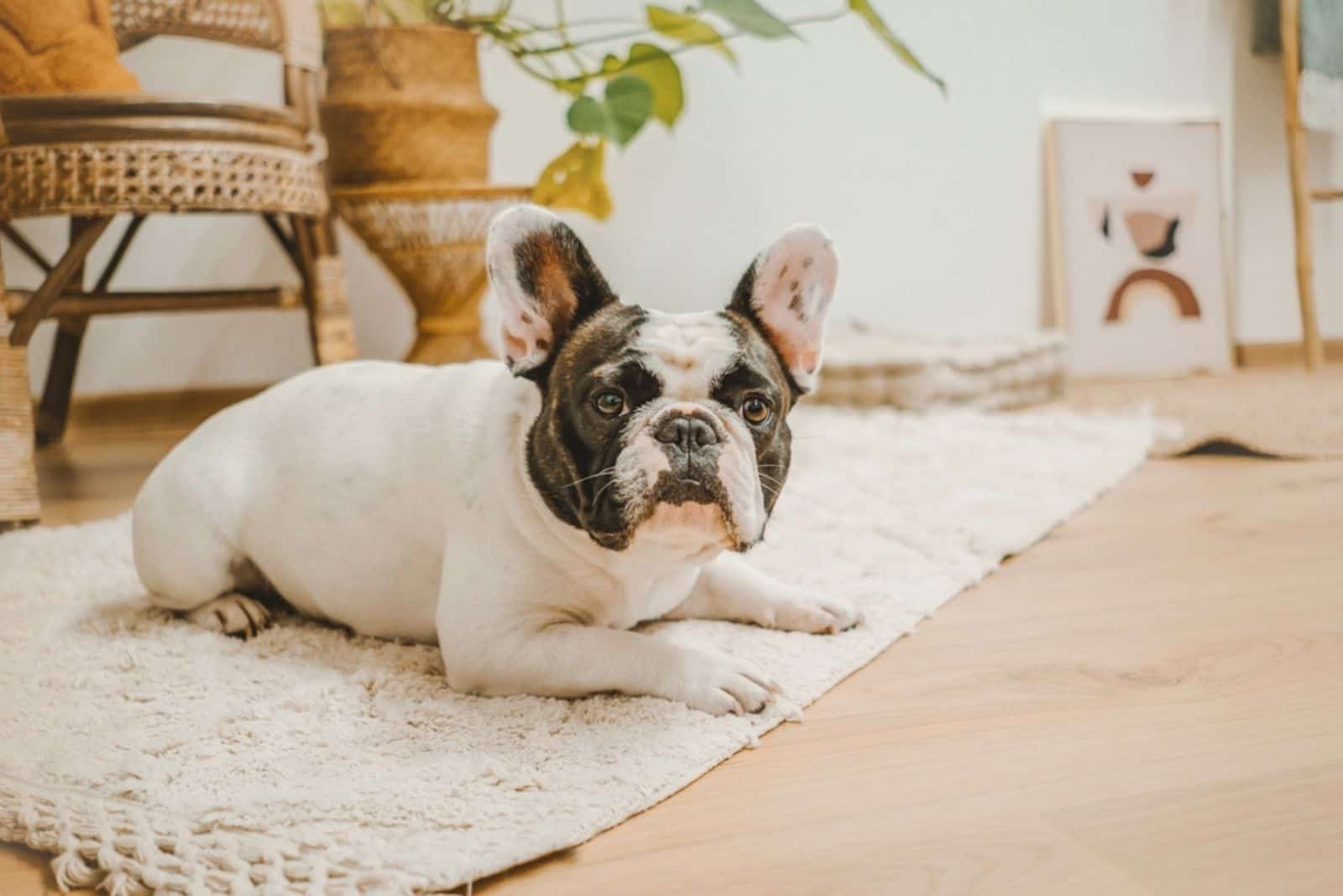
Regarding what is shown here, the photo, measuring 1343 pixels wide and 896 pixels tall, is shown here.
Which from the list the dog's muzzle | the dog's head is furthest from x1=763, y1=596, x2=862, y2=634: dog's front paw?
the dog's muzzle

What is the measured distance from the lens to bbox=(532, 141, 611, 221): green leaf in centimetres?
263

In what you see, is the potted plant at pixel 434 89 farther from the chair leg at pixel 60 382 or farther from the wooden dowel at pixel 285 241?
the chair leg at pixel 60 382

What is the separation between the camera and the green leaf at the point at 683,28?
2527mm

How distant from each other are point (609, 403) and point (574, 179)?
171 centimetres

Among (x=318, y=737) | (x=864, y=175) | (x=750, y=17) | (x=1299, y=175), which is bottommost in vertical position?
(x=318, y=737)

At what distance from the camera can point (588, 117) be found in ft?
7.97

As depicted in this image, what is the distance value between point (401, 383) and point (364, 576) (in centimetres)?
25

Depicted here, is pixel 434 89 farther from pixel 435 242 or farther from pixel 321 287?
pixel 321 287

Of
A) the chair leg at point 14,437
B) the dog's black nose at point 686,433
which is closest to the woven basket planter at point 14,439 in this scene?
the chair leg at point 14,437

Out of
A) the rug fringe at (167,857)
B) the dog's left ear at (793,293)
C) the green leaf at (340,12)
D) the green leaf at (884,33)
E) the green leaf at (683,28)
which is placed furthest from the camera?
the green leaf at (340,12)

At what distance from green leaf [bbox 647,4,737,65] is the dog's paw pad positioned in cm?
170

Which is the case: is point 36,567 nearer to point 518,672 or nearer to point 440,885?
point 518,672

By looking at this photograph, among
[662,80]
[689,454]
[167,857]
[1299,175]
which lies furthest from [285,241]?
[1299,175]

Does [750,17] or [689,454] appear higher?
[750,17]
